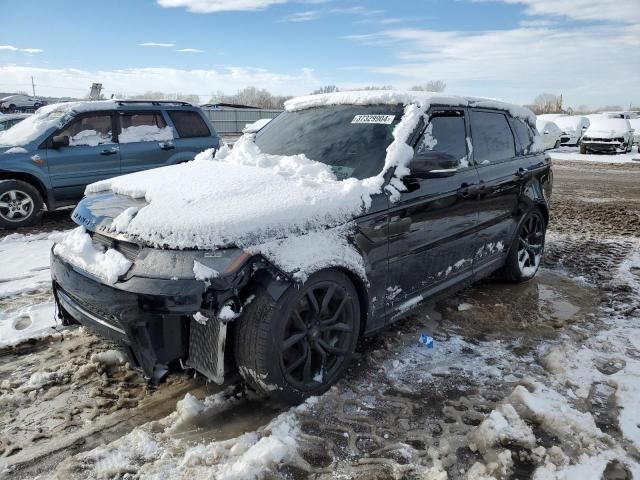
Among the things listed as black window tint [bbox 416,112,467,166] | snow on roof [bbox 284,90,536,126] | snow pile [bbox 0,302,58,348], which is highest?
snow on roof [bbox 284,90,536,126]

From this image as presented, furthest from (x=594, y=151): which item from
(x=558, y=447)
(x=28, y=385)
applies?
(x=28, y=385)

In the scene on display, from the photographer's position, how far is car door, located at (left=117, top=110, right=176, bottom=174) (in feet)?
24.6

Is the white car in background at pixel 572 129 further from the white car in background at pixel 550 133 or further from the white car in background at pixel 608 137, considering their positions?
the white car in background at pixel 608 137

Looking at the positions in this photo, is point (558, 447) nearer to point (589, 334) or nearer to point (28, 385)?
point (589, 334)

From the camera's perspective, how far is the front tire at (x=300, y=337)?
2504 mm

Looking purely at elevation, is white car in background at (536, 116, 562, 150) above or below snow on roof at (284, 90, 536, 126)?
above

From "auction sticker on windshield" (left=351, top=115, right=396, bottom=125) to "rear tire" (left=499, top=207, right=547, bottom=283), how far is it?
6.81 ft

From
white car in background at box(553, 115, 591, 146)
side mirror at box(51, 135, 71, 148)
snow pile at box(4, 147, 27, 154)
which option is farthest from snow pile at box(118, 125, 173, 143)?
white car in background at box(553, 115, 591, 146)

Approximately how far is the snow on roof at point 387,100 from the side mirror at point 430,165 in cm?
48

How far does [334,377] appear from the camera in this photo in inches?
118

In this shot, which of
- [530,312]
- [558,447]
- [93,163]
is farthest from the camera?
[93,163]

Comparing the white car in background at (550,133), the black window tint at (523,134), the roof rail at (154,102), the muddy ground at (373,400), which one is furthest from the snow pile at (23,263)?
the white car in background at (550,133)

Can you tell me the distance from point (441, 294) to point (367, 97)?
5.46 feet

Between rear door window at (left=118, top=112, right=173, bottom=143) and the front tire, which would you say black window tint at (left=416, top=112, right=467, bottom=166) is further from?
rear door window at (left=118, top=112, right=173, bottom=143)
